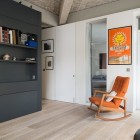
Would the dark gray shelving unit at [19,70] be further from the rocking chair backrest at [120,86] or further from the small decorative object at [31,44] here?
the rocking chair backrest at [120,86]

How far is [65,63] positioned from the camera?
17.1 feet

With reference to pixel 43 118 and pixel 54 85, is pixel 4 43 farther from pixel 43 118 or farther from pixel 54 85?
pixel 54 85

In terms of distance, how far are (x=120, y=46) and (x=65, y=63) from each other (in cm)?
182


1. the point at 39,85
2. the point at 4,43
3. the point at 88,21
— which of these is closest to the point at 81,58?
the point at 88,21

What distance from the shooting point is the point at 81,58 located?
4855 mm

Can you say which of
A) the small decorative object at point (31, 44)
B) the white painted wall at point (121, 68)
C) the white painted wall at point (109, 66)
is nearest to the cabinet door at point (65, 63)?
the white painted wall at point (109, 66)

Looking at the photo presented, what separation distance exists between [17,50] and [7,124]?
173cm

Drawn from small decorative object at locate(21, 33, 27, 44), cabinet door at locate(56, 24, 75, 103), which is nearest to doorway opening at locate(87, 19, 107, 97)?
cabinet door at locate(56, 24, 75, 103)

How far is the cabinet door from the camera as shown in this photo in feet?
16.6

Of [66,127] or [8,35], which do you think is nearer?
[66,127]

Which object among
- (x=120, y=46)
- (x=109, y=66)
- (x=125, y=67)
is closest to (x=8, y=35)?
(x=109, y=66)

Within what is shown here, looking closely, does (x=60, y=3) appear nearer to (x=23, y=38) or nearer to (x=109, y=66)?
(x=23, y=38)

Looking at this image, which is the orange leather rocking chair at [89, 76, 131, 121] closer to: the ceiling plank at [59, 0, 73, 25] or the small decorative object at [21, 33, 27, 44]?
the small decorative object at [21, 33, 27, 44]

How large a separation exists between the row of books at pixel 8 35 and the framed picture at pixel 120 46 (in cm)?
238
